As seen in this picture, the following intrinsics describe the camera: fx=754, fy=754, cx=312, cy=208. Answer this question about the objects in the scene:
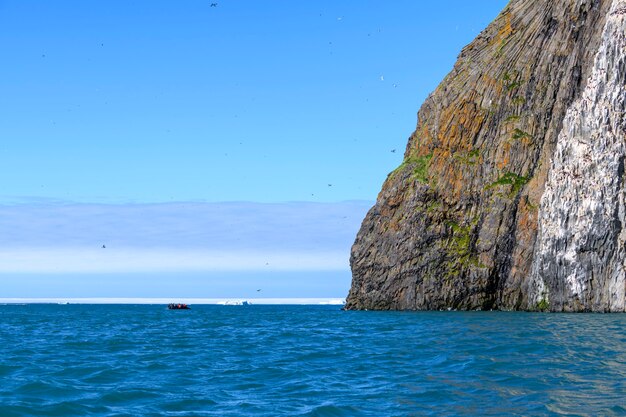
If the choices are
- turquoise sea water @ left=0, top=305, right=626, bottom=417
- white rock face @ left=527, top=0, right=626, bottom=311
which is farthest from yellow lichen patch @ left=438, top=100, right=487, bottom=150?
turquoise sea water @ left=0, top=305, right=626, bottom=417

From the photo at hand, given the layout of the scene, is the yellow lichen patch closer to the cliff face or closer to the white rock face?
the cliff face

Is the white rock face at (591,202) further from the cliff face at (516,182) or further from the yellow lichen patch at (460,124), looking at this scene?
the yellow lichen patch at (460,124)

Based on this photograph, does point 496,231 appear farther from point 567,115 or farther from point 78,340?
point 78,340

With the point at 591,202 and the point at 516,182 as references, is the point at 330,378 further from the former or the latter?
the point at 516,182

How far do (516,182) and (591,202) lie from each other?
15.8 metres

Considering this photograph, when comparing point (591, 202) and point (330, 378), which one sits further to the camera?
point (591, 202)

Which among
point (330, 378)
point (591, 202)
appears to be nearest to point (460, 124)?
point (591, 202)

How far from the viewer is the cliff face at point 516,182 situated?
88.2 meters

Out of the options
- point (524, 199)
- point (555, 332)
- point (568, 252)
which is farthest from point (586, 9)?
point (555, 332)

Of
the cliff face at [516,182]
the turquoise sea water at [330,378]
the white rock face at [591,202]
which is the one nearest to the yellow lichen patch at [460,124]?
the cliff face at [516,182]

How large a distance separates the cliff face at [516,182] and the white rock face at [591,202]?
0.14 metres

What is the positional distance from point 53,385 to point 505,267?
82.1 metres

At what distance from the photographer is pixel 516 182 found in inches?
4040

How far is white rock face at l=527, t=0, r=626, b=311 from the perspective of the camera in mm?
85938
